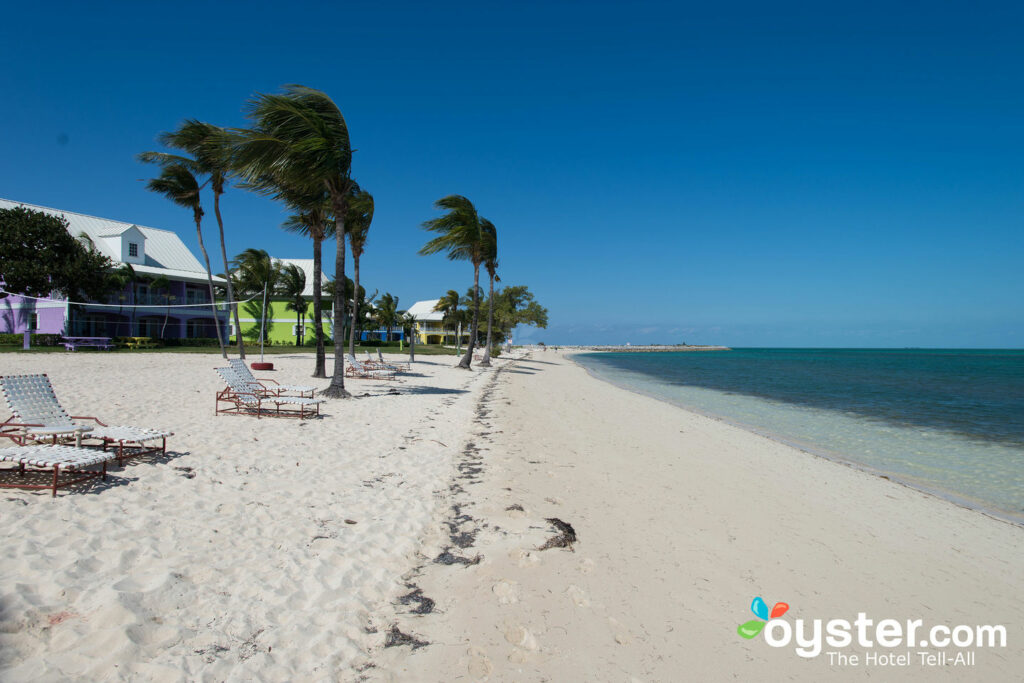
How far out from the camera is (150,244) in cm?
3634

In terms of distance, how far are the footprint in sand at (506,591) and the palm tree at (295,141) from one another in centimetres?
990

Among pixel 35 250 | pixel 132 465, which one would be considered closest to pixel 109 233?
pixel 35 250

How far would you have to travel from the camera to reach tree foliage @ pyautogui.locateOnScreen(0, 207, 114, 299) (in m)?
23.8

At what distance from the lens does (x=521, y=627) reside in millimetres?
3197

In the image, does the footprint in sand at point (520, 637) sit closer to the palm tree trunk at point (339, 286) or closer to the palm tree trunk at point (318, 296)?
the palm tree trunk at point (339, 286)

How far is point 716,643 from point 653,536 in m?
1.66

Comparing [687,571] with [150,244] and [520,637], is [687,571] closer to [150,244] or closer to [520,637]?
[520,637]

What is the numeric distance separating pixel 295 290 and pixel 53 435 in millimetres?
39332

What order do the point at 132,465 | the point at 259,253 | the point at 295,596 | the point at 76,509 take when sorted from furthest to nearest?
the point at 259,253
the point at 132,465
the point at 76,509
the point at 295,596

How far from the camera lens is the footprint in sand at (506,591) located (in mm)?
3500

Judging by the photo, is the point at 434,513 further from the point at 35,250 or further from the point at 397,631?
the point at 35,250

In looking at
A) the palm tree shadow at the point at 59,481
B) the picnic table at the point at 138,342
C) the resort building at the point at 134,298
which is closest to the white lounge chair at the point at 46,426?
the palm tree shadow at the point at 59,481

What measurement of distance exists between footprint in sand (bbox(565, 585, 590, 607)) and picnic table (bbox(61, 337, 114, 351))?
27.9 m

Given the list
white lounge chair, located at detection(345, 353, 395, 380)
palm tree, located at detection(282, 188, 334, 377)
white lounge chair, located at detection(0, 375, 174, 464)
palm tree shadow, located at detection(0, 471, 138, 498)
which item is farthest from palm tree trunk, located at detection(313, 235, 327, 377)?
palm tree shadow, located at detection(0, 471, 138, 498)
